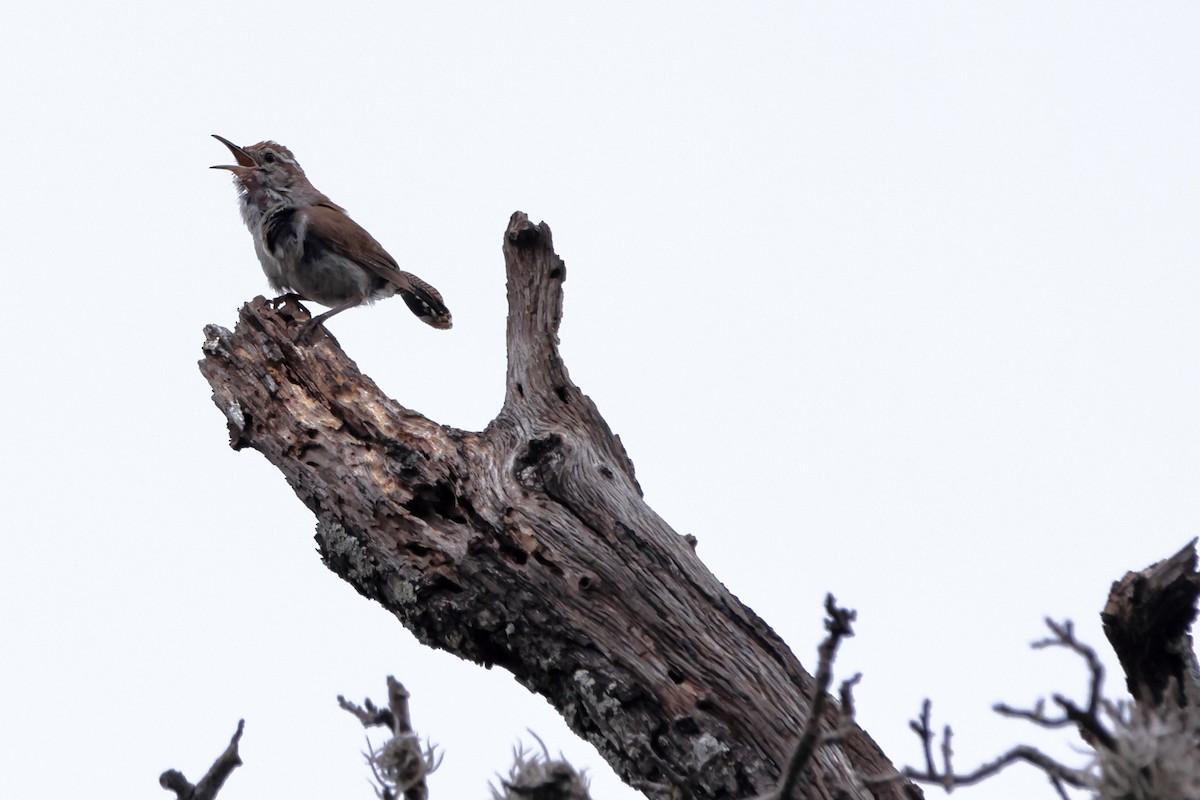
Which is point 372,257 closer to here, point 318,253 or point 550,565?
point 318,253

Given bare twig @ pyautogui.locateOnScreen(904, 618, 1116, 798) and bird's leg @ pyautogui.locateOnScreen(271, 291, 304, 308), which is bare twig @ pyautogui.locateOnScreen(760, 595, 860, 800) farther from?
bird's leg @ pyautogui.locateOnScreen(271, 291, 304, 308)

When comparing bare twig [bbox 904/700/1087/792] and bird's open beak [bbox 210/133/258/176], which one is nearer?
bare twig [bbox 904/700/1087/792]

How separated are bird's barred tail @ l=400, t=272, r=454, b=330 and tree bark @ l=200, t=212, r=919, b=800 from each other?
2.23 meters

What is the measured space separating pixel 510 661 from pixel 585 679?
1.14 feet

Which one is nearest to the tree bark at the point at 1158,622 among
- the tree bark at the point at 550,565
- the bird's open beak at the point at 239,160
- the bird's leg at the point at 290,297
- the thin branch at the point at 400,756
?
the tree bark at the point at 550,565

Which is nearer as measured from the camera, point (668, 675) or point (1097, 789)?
point (1097, 789)

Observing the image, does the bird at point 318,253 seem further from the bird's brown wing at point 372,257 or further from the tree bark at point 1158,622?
the tree bark at point 1158,622

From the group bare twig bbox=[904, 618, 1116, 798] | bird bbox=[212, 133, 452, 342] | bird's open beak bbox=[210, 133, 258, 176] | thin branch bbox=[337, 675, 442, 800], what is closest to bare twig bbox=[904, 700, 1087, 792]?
bare twig bbox=[904, 618, 1116, 798]

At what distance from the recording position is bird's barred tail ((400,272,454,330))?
757 centimetres

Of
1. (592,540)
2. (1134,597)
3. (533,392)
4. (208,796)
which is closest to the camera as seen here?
(208,796)

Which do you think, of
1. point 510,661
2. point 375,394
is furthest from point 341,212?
point 510,661

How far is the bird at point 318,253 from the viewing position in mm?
7383

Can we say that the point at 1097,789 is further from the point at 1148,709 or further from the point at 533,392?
the point at 533,392

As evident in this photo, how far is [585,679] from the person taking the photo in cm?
423
